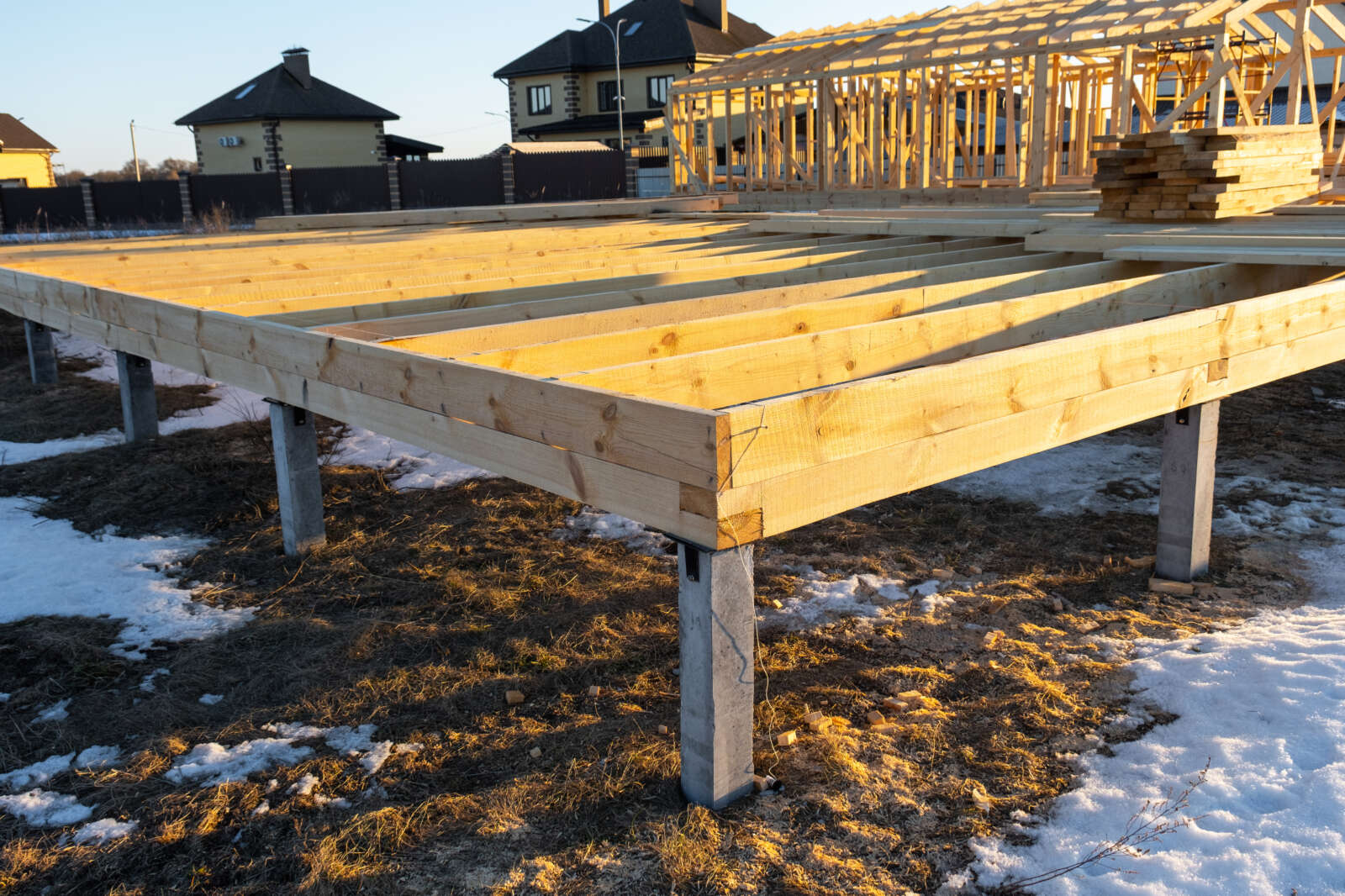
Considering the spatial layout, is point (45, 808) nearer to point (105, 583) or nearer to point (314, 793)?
point (314, 793)

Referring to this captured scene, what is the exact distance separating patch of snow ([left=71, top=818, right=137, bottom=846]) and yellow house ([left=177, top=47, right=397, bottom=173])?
40756 millimetres

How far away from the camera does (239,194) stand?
1104 inches

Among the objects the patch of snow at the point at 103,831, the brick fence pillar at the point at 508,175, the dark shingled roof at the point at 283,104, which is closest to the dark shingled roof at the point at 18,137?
the dark shingled roof at the point at 283,104

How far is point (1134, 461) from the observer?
25.2ft

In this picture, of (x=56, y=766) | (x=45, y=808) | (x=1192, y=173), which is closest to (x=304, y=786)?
(x=45, y=808)

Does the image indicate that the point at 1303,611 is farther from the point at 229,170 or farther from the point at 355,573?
the point at 229,170

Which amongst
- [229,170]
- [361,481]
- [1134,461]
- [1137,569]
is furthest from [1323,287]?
[229,170]

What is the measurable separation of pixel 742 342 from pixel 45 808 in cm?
335

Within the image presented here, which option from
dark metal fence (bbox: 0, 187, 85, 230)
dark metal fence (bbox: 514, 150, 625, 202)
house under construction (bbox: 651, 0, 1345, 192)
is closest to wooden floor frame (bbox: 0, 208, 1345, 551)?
house under construction (bbox: 651, 0, 1345, 192)

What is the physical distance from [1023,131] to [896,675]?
1229cm

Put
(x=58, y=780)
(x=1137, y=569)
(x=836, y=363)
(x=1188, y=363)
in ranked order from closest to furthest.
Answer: (x=58, y=780), (x=836, y=363), (x=1188, y=363), (x=1137, y=569)

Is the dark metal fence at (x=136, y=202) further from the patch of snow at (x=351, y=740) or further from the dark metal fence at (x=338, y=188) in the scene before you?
the patch of snow at (x=351, y=740)

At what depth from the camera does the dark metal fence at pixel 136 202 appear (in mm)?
27750

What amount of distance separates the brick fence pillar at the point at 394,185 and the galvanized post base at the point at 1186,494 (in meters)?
25.5
